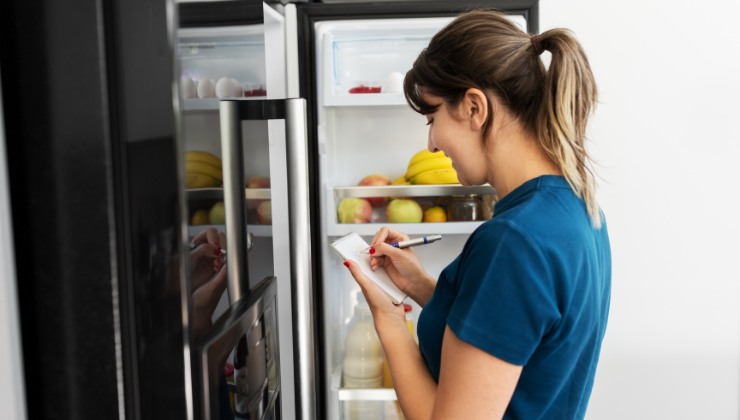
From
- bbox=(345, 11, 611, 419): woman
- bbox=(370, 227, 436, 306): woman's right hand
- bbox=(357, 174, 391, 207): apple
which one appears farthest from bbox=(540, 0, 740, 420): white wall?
bbox=(345, 11, 611, 419): woman

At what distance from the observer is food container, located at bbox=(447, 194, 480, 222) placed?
1694 millimetres

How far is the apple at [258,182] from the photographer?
721 mm

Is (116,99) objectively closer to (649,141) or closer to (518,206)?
(518,206)

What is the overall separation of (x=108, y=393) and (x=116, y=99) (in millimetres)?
219

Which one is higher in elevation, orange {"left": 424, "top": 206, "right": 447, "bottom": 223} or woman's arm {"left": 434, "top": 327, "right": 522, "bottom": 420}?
orange {"left": 424, "top": 206, "right": 447, "bottom": 223}

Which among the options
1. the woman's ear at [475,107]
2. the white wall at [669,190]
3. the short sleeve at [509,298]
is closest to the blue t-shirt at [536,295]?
the short sleeve at [509,298]

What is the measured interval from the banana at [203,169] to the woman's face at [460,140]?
45 centimetres

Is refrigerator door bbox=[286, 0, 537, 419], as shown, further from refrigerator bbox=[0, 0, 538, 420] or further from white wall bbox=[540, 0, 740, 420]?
refrigerator bbox=[0, 0, 538, 420]

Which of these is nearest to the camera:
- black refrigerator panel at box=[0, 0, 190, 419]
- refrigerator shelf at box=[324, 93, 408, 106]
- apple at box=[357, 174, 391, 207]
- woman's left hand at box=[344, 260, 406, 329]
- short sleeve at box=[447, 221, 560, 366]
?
black refrigerator panel at box=[0, 0, 190, 419]

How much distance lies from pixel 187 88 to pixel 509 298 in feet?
1.59

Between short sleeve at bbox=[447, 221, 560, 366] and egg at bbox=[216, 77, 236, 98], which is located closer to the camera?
egg at bbox=[216, 77, 236, 98]

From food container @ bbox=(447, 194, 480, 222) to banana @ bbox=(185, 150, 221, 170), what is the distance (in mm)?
1151

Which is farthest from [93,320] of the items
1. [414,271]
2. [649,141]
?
[649,141]

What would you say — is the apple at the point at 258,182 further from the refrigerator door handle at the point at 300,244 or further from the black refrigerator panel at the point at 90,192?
the black refrigerator panel at the point at 90,192
